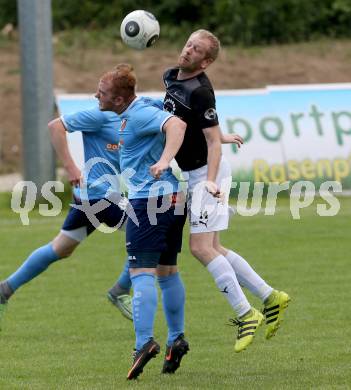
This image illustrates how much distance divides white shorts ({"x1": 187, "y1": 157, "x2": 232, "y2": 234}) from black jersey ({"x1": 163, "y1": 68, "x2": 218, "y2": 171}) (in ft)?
0.23

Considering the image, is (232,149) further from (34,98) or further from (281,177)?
(34,98)

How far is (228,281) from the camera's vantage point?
718cm

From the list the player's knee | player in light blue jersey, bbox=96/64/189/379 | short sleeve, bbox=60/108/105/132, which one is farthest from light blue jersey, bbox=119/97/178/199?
the player's knee

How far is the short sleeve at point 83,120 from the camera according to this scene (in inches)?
332

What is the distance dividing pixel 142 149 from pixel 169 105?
0.42 meters

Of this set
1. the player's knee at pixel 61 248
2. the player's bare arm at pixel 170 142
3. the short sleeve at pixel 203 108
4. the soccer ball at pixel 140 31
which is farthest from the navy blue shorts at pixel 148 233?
the player's knee at pixel 61 248

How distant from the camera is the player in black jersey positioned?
23.2 ft

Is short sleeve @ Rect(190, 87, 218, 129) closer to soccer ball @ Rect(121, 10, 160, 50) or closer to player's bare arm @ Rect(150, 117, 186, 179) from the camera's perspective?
player's bare arm @ Rect(150, 117, 186, 179)

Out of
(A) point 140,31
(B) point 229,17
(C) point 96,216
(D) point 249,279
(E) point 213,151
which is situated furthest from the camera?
(B) point 229,17

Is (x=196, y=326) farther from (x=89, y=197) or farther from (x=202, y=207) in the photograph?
(x=202, y=207)

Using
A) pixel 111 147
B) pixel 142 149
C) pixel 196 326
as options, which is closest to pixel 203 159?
pixel 142 149

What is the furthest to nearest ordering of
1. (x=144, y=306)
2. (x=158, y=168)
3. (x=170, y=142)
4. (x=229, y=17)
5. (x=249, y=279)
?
(x=229, y=17), (x=249, y=279), (x=144, y=306), (x=170, y=142), (x=158, y=168)

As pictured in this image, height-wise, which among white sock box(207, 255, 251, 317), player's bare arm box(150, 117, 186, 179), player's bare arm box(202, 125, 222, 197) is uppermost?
player's bare arm box(150, 117, 186, 179)

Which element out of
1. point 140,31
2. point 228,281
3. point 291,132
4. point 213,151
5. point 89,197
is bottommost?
point 291,132
